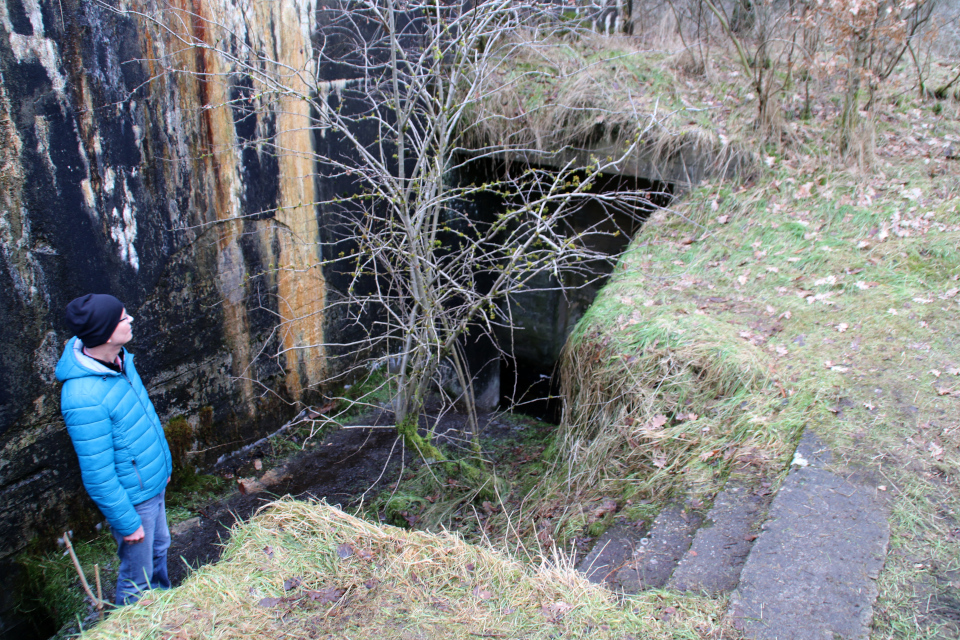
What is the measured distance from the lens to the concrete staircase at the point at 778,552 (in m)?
2.57

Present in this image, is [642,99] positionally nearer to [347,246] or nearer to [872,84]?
[872,84]

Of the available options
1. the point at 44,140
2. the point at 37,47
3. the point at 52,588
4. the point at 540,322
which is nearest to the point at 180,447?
the point at 52,588

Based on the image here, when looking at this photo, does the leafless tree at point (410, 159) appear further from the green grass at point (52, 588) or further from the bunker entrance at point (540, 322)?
the green grass at point (52, 588)

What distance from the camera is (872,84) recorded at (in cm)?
653

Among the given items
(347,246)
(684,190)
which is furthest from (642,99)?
(347,246)

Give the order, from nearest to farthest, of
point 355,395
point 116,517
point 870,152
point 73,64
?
1. point 116,517
2. point 73,64
3. point 870,152
4. point 355,395

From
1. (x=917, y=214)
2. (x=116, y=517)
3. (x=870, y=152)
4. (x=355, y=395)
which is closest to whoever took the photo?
(x=116, y=517)

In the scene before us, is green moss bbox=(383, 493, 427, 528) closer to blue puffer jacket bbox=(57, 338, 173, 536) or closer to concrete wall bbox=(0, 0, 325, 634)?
concrete wall bbox=(0, 0, 325, 634)

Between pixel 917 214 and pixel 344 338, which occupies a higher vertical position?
pixel 917 214

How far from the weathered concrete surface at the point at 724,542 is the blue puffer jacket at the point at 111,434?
2771 mm

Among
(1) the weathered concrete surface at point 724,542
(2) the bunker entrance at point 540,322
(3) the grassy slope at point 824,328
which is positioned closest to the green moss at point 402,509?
(3) the grassy slope at point 824,328

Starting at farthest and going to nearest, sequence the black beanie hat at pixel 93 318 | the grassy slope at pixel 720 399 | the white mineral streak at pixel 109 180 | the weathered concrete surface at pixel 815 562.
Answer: the white mineral streak at pixel 109 180 < the black beanie hat at pixel 93 318 < the grassy slope at pixel 720 399 < the weathered concrete surface at pixel 815 562

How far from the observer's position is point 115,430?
128 inches

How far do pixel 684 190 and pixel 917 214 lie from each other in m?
2.09
